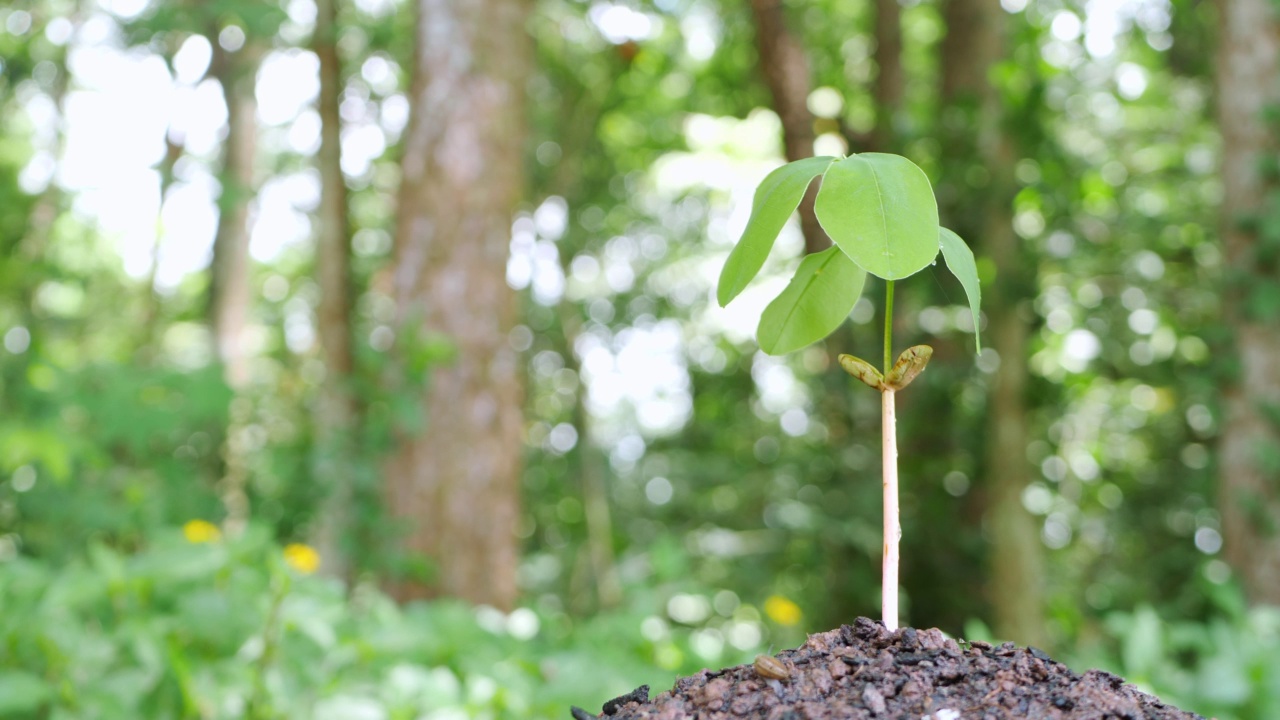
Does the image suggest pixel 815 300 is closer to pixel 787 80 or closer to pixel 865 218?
pixel 865 218

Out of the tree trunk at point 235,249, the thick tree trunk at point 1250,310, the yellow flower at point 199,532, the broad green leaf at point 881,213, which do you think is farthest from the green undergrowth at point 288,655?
the tree trunk at point 235,249

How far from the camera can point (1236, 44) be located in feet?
11.9

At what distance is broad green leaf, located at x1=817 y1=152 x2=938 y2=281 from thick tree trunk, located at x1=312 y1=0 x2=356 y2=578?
9.36 feet

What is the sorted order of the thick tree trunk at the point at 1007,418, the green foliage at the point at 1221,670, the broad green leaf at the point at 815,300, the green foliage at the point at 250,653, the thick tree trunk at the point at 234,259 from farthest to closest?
the thick tree trunk at the point at 234,259, the thick tree trunk at the point at 1007,418, the green foliage at the point at 1221,670, the green foliage at the point at 250,653, the broad green leaf at the point at 815,300

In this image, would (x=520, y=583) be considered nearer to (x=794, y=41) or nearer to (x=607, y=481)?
(x=607, y=481)

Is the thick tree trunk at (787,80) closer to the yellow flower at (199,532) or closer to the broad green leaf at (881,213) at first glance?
the yellow flower at (199,532)

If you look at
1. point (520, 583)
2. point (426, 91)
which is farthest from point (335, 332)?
point (520, 583)

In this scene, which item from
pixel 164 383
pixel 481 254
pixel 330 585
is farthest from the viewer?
pixel 481 254

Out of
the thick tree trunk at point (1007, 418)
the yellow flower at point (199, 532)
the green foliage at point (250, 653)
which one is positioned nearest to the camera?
the green foliage at point (250, 653)

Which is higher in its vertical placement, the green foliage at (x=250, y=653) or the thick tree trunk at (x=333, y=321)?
the thick tree trunk at (x=333, y=321)

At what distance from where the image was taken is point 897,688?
0.81 metres

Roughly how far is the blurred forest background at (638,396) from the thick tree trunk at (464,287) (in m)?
0.01

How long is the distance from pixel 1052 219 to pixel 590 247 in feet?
10.7

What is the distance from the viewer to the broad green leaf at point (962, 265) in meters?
0.81
